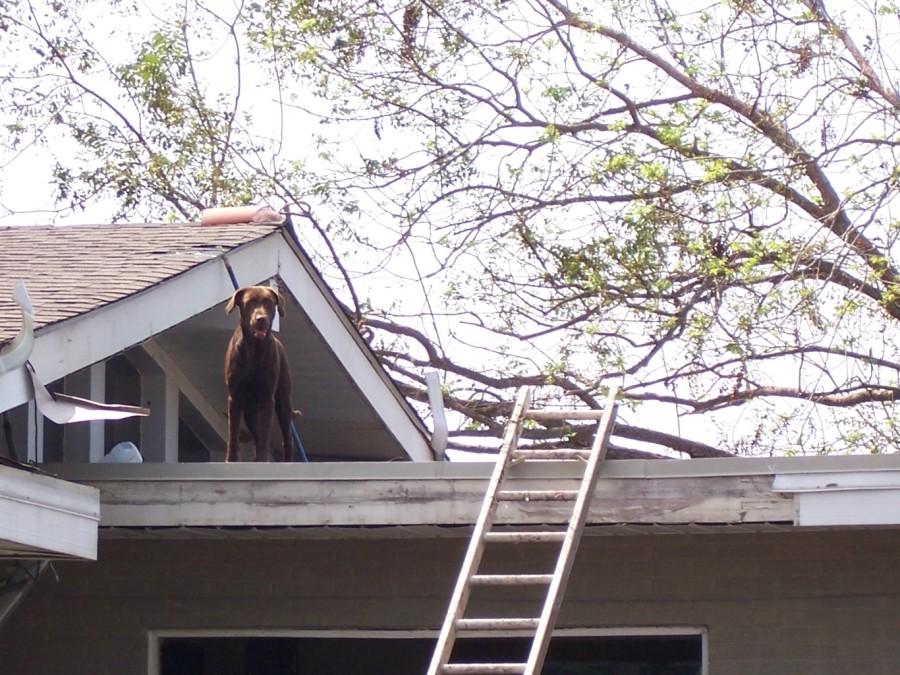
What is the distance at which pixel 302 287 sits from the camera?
9.38 m

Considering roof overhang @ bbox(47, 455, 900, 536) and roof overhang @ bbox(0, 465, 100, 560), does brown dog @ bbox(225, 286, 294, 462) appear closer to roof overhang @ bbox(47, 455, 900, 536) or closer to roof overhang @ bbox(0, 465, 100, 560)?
roof overhang @ bbox(47, 455, 900, 536)

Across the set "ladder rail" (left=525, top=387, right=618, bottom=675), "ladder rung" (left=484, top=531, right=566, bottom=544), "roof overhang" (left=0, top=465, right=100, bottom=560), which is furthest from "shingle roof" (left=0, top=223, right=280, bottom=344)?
"ladder rail" (left=525, top=387, right=618, bottom=675)

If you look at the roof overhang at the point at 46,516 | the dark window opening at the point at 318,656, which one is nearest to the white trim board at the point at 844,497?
the dark window opening at the point at 318,656

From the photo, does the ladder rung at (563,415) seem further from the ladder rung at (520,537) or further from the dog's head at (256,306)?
the dog's head at (256,306)

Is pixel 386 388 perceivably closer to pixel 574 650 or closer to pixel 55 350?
pixel 574 650

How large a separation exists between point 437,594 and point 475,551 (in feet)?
4.88

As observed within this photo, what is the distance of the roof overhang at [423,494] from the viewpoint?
6473 millimetres

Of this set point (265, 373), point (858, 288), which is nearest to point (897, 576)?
point (265, 373)

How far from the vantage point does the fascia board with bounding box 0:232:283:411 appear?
20.9ft

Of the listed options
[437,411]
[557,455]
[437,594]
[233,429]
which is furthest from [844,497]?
[437,411]

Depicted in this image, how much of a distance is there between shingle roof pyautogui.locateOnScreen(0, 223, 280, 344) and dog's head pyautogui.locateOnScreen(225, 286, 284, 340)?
0.95 ft

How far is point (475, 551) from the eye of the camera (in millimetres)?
6000

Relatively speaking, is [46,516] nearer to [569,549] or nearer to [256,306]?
[569,549]

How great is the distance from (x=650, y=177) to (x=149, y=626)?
10.5m
